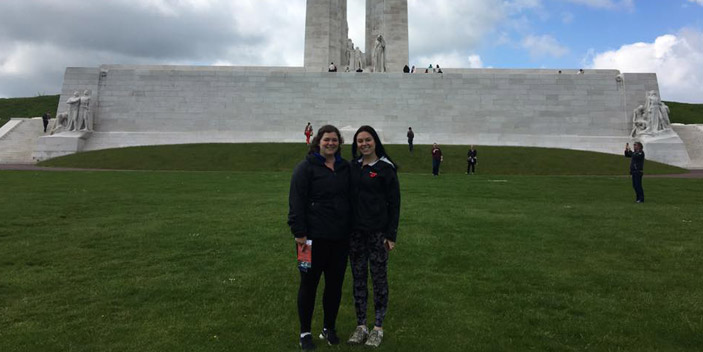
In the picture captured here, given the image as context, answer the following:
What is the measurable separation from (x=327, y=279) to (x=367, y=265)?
383 mm

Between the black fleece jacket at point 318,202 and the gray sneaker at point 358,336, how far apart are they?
34.4 inches

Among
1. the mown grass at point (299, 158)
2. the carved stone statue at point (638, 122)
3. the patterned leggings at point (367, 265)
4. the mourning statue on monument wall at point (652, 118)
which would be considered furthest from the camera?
the carved stone statue at point (638, 122)

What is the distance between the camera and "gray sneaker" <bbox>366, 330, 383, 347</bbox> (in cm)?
373

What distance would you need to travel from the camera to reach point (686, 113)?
4644 centimetres

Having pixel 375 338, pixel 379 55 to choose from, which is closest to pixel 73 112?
pixel 379 55

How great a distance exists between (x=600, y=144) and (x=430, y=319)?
1364 inches

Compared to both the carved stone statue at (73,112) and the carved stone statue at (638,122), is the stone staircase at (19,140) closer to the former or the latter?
the carved stone statue at (73,112)

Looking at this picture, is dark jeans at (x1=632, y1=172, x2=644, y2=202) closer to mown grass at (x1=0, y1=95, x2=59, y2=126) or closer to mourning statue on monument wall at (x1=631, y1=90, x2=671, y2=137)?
mourning statue on monument wall at (x1=631, y1=90, x2=671, y2=137)

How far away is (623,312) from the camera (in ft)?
14.3

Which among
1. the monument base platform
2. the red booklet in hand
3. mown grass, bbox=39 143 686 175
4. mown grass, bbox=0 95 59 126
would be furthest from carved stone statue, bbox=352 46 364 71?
the red booklet in hand

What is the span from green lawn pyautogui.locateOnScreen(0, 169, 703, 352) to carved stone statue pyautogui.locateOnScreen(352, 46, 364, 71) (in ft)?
113

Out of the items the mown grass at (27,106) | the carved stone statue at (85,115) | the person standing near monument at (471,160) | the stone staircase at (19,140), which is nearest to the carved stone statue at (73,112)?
the carved stone statue at (85,115)

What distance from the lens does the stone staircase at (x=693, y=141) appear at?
29391 mm

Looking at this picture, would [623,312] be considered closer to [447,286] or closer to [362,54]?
[447,286]
